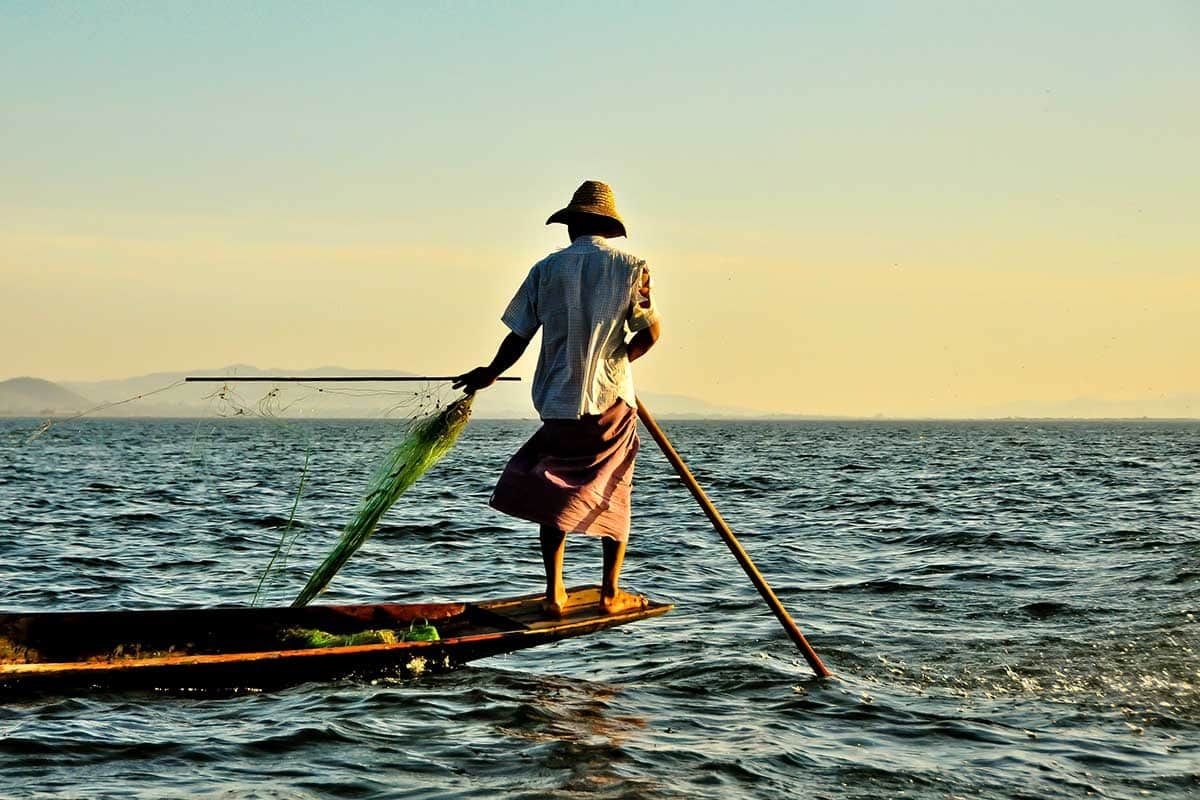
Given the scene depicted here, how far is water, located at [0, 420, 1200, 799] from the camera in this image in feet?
19.0

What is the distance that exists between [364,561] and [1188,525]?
445 inches

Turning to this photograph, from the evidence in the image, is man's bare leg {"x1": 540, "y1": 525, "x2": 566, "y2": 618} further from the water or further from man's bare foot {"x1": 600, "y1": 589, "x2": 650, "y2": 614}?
the water

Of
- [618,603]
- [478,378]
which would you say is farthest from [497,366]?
[618,603]

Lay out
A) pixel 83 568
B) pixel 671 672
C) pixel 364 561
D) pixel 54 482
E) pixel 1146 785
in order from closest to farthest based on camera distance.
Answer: pixel 1146 785
pixel 671 672
pixel 83 568
pixel 364 561
pixel 54 482

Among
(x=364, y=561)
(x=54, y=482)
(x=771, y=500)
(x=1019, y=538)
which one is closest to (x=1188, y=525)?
(x=1019, y=538)

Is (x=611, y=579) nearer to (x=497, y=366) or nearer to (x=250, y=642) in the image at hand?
(x=497, y=366)

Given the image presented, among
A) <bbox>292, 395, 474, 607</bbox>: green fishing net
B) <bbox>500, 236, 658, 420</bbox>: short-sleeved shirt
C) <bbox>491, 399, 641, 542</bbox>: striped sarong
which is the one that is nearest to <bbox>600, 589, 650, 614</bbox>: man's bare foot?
<bbox>491, 399, 641, 542</bbox>: striped sarong

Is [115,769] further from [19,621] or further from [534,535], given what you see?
[534,535]

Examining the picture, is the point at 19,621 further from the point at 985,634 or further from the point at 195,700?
the point at 985,634

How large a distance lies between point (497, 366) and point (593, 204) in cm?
108

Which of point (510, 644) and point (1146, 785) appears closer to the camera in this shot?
point (1146, 785)

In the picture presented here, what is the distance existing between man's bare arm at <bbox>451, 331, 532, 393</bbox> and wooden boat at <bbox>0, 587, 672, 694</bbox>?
1.43 m

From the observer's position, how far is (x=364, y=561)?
14.0m

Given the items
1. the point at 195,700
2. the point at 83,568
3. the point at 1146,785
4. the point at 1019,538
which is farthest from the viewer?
the point at 1019,538
